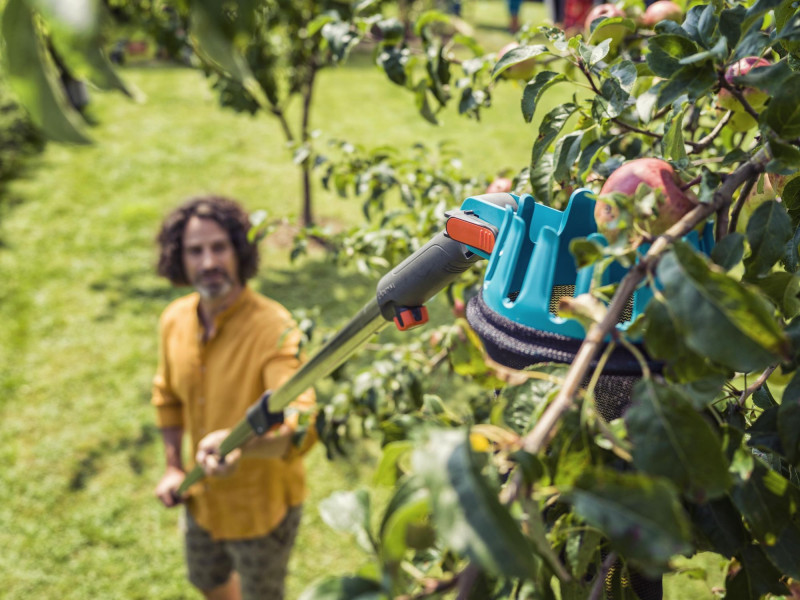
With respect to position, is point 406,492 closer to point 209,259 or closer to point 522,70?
point 522,70

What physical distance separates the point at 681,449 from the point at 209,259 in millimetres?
2090

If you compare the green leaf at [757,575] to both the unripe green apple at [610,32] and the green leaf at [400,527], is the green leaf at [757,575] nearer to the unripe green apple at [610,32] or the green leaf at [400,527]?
the green leaf at [400,527]

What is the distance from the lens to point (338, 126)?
8.05 meters

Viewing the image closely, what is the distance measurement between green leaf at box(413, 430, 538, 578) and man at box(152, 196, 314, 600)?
5.74 feet

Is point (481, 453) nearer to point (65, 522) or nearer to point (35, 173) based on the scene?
point (65, 522)

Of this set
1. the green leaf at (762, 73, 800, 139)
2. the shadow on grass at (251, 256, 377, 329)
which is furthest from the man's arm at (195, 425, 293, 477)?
the shadow on grass at (251, 256, 377, 329)

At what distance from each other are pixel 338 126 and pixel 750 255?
774 cm

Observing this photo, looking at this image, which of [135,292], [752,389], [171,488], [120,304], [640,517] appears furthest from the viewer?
[135,292]

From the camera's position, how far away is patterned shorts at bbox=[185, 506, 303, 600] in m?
2.38

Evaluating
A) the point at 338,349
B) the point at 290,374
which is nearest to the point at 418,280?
the point at 338,349

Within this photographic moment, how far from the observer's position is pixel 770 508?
560 mm

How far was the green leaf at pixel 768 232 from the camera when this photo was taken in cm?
61

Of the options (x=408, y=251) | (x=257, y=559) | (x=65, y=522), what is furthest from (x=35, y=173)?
(x=408, y=251)

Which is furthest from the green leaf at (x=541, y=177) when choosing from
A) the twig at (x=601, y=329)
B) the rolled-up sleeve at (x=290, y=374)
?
the rolled-up sleeve at (x=290, y=374)
